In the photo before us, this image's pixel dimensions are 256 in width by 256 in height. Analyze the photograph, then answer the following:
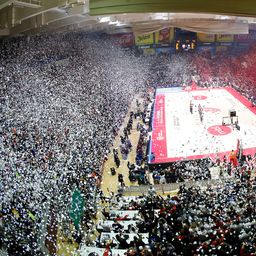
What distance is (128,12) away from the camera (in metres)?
8.30

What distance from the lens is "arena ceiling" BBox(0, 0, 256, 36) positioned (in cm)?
728

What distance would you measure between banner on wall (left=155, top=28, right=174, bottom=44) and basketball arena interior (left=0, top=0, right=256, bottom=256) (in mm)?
7631

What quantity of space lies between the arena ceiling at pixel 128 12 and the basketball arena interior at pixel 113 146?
0.04 metres

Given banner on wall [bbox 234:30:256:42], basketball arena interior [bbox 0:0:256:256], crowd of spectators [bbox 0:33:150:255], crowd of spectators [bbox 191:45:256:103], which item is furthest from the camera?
banner on wall [bbox 234:30:256:42]

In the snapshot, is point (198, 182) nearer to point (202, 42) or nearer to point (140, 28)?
point (140, 28)

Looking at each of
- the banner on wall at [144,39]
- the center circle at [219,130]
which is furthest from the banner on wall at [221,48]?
the center circle at [219,130]

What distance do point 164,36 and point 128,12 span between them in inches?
1200

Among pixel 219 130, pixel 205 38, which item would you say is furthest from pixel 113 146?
pixel 205 38

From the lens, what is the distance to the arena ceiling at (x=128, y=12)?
7.28m

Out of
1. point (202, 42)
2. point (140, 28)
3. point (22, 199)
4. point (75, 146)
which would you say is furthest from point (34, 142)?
Answer: point (202, 42)

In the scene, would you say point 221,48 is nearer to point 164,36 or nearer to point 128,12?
point 164,36

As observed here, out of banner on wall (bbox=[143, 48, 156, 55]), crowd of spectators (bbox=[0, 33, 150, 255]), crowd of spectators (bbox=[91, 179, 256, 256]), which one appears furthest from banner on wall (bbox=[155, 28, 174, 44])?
crowd of spectators (bbox=[91, 179, 256, 256])

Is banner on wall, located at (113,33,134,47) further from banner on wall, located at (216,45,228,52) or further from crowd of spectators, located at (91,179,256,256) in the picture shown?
crowd of spectators, located at (91,179,256,256)

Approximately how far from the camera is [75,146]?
15.3m
